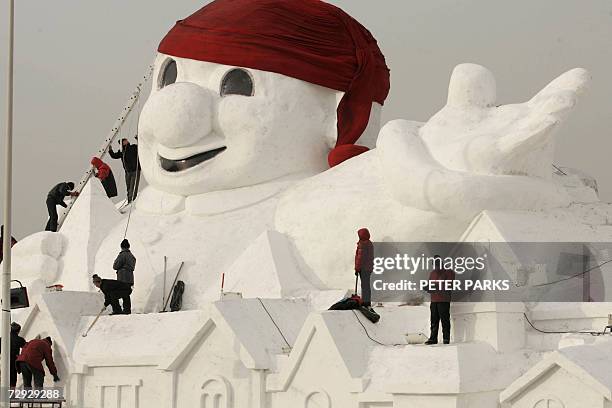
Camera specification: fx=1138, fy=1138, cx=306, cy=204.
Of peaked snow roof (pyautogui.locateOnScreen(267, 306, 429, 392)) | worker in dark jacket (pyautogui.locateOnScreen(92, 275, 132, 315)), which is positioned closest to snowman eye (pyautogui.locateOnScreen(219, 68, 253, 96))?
worker in dark jacket (pyautogui.locateOnScreen(92, 275, 132, 315))

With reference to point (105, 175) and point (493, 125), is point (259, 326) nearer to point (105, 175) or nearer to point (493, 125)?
point (493, 125)

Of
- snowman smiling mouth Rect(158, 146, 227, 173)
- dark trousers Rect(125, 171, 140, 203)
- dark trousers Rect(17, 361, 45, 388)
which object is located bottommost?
dark trousers Rect(17, 361, 45, 388)

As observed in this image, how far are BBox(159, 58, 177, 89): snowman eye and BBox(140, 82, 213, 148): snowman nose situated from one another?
1.00m

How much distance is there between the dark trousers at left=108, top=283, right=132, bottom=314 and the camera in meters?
18.0

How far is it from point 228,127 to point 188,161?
100 centimetres

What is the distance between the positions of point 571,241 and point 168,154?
759 centimetres

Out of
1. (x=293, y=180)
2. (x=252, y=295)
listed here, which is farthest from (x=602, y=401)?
(x=293, y=180)

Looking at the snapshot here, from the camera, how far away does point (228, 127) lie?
762 inches

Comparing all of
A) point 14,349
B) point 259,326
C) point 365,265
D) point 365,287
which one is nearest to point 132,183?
point 14,349

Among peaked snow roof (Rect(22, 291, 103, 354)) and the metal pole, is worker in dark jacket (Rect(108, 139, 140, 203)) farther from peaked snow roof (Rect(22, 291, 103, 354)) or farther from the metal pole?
the metal pole

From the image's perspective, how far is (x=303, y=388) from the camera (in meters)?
14.5

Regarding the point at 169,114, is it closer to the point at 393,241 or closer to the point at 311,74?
the point at 311,74

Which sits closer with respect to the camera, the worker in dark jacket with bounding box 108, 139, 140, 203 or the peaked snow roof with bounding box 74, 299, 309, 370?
the peaked snow roof with bounding box 74, 299, 309, 370

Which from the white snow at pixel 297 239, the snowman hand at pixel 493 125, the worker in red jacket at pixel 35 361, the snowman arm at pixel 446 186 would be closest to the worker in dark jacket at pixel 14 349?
the worker in red jacket at pixel 35 361
